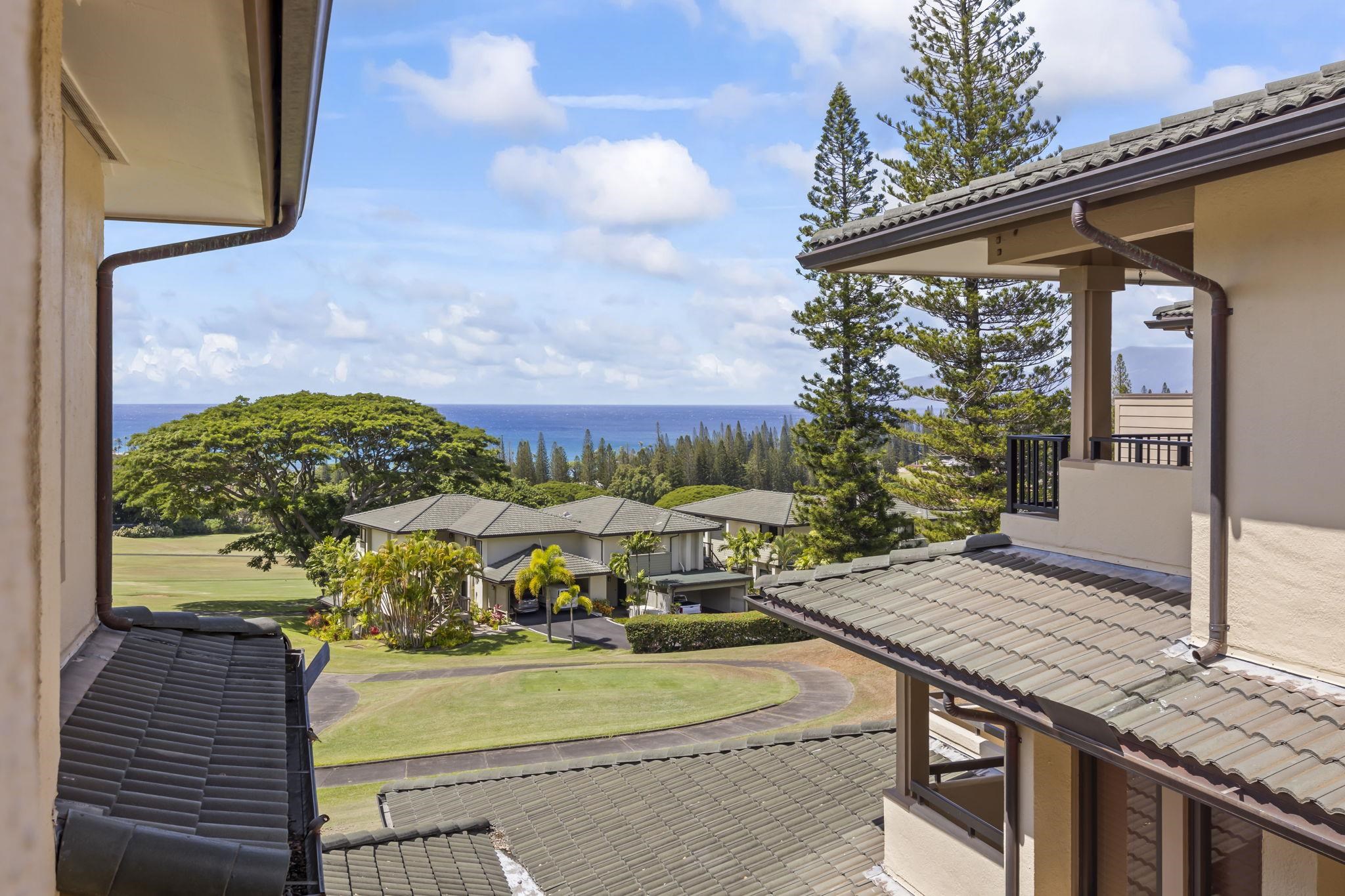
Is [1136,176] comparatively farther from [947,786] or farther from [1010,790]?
[947,786]

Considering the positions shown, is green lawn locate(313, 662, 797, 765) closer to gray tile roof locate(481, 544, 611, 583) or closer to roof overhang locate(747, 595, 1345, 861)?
gray tile roof locate(481, 544, 611, 583)

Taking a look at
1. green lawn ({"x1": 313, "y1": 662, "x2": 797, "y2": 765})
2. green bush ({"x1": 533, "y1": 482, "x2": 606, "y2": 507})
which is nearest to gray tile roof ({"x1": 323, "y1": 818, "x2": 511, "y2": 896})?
green lawn ({"x1": 313, "y1": 662, "x2": 797, "y2": 765})

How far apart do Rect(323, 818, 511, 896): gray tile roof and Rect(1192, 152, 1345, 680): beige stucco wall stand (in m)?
5.50

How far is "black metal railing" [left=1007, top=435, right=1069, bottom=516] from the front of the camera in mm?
6309

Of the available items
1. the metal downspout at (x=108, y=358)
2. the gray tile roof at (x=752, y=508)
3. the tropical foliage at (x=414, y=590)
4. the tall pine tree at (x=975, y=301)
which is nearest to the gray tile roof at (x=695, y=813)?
the metal downspout at (x=108, y=358)

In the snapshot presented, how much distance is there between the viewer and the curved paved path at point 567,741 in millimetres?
16234

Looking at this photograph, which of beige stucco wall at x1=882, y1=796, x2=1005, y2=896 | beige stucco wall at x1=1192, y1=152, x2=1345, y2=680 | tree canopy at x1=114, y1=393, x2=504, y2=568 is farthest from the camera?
tree canopy at x1=114, y1=393, x2=504, y2=568

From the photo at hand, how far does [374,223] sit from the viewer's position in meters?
188

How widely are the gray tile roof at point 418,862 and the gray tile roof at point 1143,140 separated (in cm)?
538

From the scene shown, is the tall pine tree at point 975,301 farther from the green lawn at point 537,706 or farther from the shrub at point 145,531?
the shrub at point 145,531

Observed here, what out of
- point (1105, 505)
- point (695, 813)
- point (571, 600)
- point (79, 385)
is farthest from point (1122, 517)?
point (571, 600)

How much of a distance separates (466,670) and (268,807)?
867 inches

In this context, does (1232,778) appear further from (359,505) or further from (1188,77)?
(359,505)

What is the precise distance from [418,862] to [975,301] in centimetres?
1914
